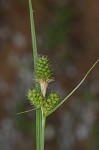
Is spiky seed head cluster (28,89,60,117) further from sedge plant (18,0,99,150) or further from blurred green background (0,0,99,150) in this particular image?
blurred green background (0,0,99,150)

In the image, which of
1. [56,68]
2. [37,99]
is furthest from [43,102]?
[56,68]

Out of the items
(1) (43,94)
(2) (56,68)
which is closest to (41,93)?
(1) (43,94)

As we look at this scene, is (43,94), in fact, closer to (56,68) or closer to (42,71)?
(42,71)

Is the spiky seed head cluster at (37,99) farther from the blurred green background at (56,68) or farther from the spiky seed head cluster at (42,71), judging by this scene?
the blurred green background at (56,68)

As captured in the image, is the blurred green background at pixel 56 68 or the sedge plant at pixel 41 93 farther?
the blurred green background at pixel 56 68

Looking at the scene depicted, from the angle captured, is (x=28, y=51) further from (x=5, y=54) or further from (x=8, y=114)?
(x=8, y=114)

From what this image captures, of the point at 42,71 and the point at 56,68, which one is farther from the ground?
the point at 56,68

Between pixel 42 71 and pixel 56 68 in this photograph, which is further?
pixel 56 68

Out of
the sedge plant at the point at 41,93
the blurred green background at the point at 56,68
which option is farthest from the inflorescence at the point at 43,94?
the blurred green background at the point at 56,68

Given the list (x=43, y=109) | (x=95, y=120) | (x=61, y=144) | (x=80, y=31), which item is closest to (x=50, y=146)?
(x=61, y=144)

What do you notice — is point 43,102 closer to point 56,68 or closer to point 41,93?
point 41,93
